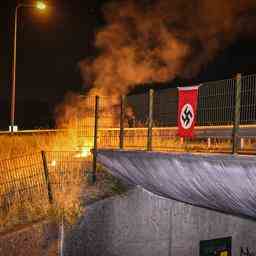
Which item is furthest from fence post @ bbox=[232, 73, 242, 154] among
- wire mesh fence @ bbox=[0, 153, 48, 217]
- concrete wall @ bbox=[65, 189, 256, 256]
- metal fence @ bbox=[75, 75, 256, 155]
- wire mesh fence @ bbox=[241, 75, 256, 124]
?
wire mesh fence @ bbox=[0, 153, 48, 217]

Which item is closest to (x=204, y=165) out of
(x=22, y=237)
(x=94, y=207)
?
(x=94, y=207)

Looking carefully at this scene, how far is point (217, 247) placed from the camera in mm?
11883

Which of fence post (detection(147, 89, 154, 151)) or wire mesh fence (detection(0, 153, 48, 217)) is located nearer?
fence post (detection(147, 89, 154, 151))

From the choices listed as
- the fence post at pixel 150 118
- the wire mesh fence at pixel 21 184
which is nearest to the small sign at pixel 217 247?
the fence post at pixel 150 118

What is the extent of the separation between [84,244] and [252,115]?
4.71 metres

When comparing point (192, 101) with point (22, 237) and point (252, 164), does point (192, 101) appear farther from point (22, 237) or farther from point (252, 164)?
point (22, 237)

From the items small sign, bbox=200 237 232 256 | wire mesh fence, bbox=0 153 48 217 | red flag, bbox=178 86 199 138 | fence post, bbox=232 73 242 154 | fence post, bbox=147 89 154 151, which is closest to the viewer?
fence post, bbox=232 73 242 154

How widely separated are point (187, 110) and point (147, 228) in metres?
3.39

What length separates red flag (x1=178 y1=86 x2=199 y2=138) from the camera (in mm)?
9164

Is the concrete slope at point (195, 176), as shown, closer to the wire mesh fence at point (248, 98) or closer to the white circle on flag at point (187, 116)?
the white circle on flag at point (187, 116)

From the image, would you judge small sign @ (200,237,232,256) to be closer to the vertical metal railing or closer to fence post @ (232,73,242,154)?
the vertical metal railing

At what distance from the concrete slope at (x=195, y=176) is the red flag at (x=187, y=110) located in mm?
594

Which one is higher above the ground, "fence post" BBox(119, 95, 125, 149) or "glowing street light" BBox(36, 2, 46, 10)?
"glowing street light" BBox(36, 2, 46, 10)

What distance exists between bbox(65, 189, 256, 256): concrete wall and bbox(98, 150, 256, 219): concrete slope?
0.53 m
